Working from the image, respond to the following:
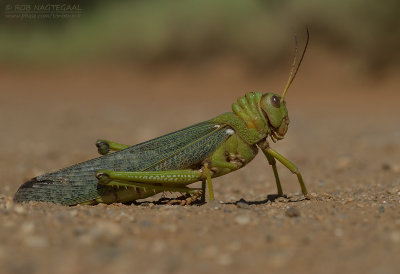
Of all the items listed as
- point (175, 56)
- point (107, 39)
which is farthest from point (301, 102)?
point (107, 39)

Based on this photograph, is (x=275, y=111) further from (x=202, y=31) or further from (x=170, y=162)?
(x=202, y=31)

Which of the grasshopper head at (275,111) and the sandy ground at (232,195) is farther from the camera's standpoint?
the grasshopper head at (275,111)

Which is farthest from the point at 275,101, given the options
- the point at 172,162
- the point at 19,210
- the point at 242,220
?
the point at 19,210

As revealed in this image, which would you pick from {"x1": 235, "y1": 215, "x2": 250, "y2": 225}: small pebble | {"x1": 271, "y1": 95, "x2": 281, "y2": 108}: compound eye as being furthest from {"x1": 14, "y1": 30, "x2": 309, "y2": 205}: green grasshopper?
{"x1": 235, "y1": 215, "x2": 250, "y2": 225}: small pebble

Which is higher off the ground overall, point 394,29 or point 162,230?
point 394,29

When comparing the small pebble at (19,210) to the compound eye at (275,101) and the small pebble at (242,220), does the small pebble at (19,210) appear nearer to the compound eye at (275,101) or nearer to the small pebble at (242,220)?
the small pebble at (242,220)

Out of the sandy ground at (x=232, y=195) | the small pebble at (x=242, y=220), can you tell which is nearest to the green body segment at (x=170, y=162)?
the sandy ground at (x=232, y=195)

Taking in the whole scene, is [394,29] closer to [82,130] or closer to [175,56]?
[175,56]
